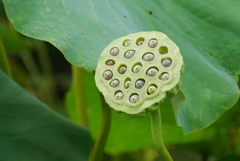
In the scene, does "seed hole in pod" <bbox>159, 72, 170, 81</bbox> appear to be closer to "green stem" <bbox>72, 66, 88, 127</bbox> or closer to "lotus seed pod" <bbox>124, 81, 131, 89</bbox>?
"lotus seed pod" <bbox>124, 81, 131, 89</bbox>

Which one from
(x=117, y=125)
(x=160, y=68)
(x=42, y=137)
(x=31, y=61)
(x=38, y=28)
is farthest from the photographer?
(x=31, y=61)

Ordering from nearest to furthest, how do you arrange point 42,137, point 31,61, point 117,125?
point 42,137
point 117,125
point 31,61

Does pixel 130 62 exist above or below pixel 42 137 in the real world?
above

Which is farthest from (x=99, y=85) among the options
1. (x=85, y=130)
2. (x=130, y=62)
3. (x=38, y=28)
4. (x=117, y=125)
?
(x=117, y=125)

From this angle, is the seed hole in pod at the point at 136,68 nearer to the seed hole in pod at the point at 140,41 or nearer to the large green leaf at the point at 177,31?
the seed hole in pod at the point at 140,41

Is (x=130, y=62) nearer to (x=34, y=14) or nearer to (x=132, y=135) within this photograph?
(x=34, y=14)

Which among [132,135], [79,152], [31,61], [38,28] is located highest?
[38,28]
